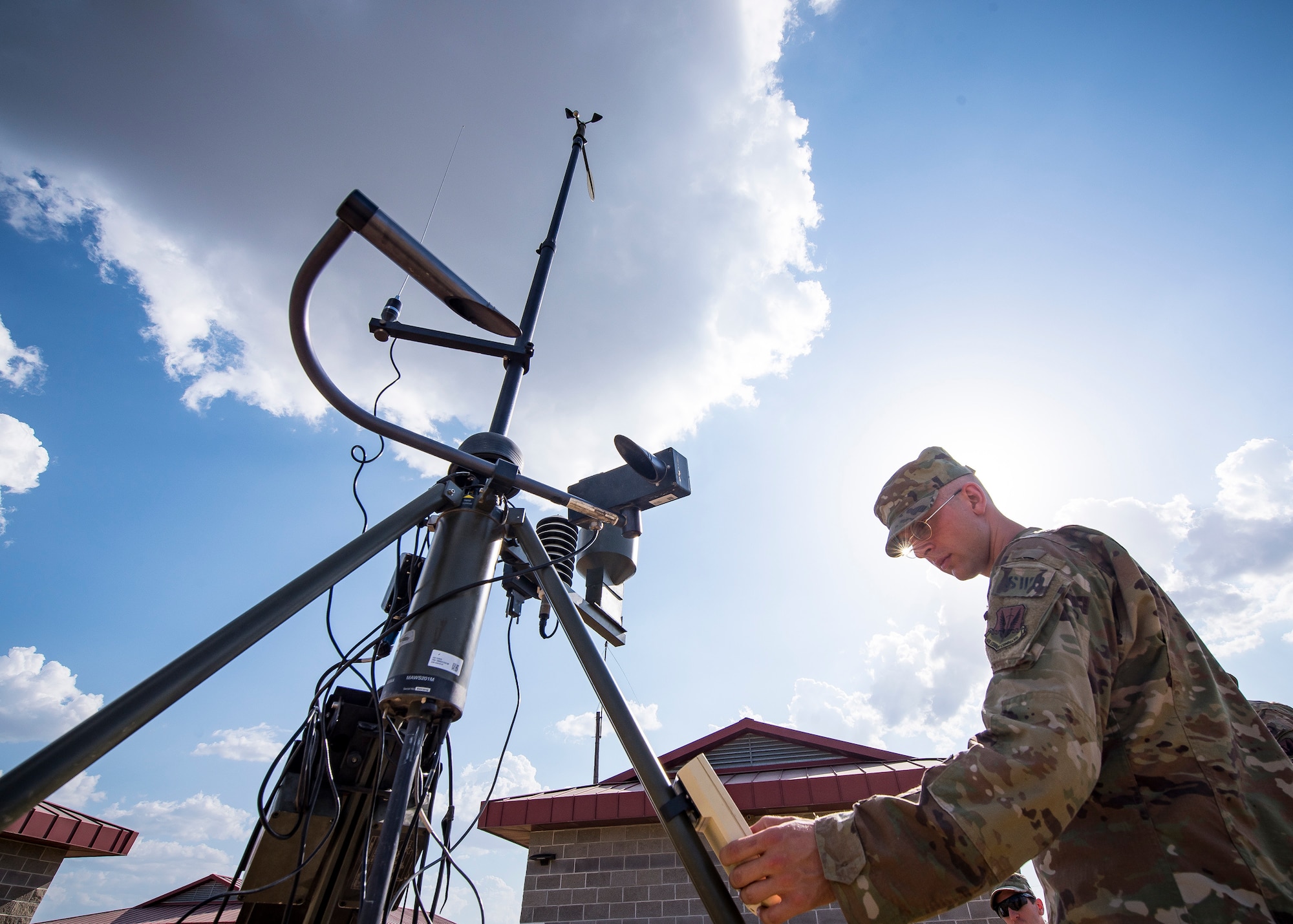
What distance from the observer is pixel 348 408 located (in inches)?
72.2

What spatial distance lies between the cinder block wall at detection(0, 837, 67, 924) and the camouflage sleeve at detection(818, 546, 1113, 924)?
442 inches

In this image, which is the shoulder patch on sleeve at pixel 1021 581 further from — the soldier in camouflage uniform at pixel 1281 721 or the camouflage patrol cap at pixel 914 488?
the soldier in camouflage uniform at pixel 1281 721

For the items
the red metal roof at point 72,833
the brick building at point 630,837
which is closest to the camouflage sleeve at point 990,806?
the brick building at point 630,837

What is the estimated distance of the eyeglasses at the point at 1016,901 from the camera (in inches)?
159

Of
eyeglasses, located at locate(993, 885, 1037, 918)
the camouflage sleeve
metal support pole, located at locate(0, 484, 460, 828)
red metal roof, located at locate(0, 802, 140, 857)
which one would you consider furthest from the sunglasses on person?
red metal roof, located at locate(0, 802, 140, 857)

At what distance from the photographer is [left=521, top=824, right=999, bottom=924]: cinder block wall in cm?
565

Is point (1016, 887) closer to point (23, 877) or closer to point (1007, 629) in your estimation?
point (1007, 629)

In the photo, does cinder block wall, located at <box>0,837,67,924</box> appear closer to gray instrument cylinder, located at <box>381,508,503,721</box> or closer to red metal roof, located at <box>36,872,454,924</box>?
red metal roof, located at <box>36,872,454,924</box>

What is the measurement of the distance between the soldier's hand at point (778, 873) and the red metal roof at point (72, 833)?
10.5 m

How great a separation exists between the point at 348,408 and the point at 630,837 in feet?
19.0

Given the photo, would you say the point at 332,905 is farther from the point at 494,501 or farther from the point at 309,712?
the point at 494,501

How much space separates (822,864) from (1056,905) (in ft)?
2.54

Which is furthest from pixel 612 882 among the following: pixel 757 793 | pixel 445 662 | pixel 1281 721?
pixel 445 662

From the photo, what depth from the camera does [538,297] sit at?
2.79 m
